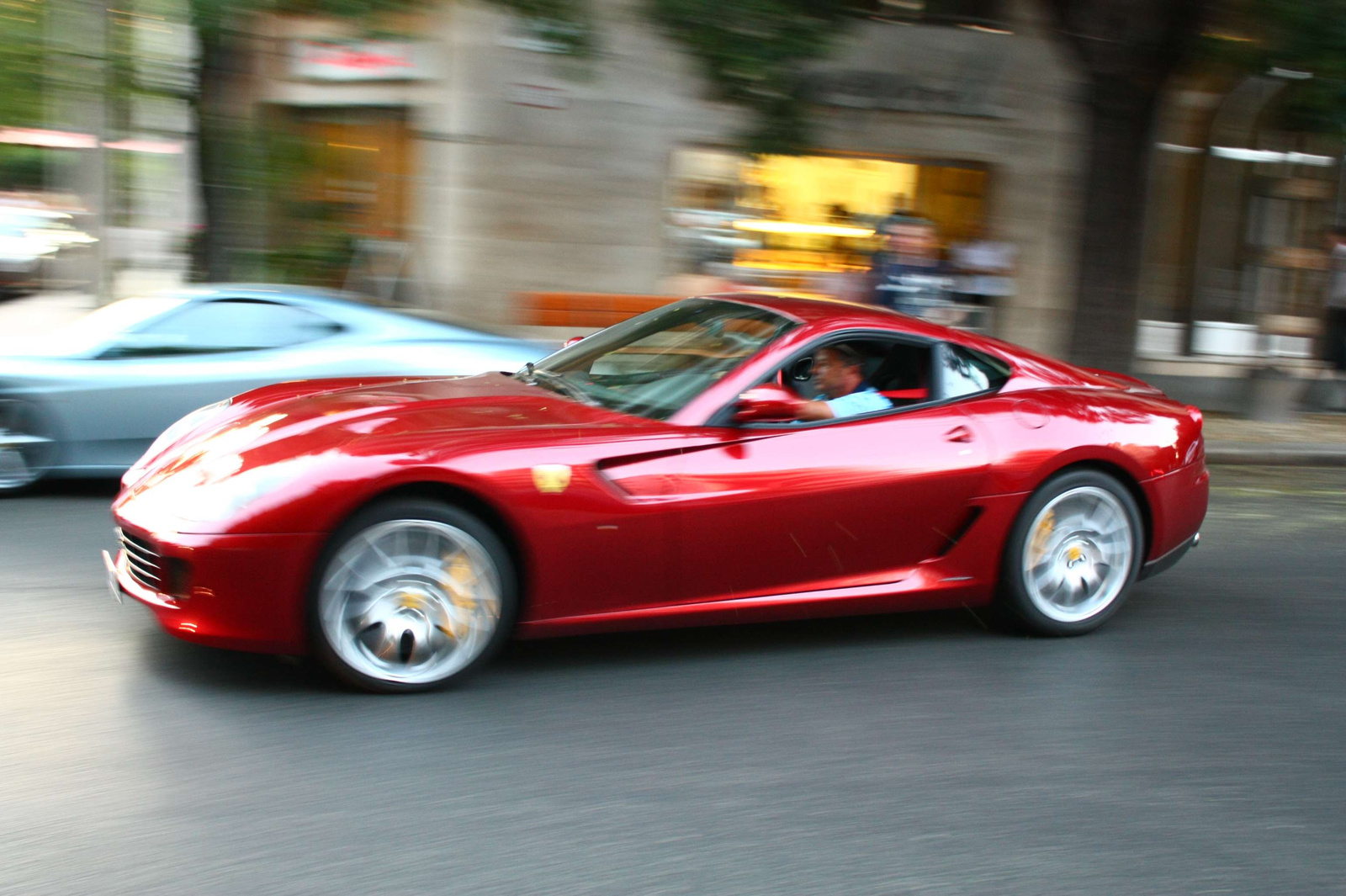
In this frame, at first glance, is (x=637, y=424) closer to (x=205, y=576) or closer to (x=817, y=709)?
(x=817, y=709)

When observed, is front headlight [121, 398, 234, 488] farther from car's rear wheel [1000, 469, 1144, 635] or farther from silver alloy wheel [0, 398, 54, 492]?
car's rear wheel [1000, 469, 1144, 635]

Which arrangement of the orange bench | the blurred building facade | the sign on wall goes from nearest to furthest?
1. the sign on wall
2. the blurred building facade
3. the orange bench

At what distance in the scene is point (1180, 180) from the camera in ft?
51.4

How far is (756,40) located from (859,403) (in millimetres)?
4794

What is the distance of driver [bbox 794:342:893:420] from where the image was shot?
5027 mm

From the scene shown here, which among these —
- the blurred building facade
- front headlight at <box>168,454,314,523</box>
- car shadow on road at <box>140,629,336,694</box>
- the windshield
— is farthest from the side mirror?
the blurred building facade

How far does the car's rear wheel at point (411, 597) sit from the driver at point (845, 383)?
147 centimetres

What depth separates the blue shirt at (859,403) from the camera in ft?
16.4

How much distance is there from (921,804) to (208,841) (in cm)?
186

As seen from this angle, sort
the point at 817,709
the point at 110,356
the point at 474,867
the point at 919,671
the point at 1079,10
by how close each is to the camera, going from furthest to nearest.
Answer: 1. the point at 1079,10
2. the point at 110,356
3. the point at 919,671
4. the point at 817,709
5. the point at 474,867

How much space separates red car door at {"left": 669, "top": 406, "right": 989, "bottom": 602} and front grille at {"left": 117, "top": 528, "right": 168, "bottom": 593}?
5.31 feet

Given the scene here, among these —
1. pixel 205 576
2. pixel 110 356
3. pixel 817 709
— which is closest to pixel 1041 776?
pixel 817 709

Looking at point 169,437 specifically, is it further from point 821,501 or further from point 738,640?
point 821,501

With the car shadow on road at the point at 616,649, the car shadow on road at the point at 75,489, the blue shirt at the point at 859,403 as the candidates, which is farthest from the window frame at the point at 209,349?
the blue shirt at the point at 859,403
